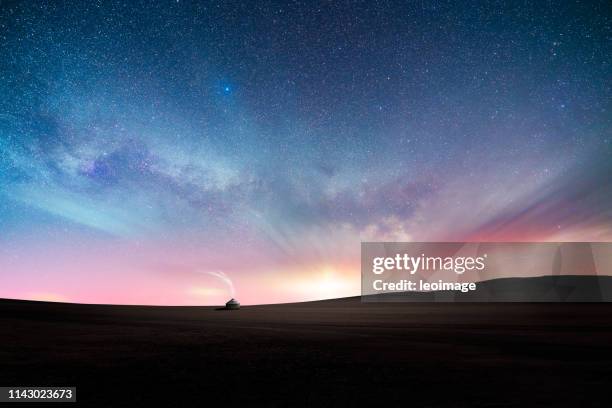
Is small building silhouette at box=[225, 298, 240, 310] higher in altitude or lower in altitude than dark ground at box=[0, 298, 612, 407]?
higher

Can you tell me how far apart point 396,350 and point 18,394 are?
36.6 ft

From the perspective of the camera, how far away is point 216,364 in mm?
11734

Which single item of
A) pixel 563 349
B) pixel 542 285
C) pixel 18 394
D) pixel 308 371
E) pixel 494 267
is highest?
pixel 494 267

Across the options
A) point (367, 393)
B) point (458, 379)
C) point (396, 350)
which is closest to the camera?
point (367, 393)

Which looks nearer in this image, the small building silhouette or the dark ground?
the dark ground

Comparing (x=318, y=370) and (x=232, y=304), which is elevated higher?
(x=232, y=304)

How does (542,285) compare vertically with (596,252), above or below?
below

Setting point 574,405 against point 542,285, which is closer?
point 574,405

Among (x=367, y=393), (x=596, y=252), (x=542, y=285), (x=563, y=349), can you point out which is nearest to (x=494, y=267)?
(x=542, y=285)

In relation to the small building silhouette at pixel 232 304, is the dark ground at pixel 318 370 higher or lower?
lower

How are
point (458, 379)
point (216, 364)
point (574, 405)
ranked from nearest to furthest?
point (574, 405), point (458, 379), point (216, 364)

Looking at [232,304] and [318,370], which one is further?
[232,304]

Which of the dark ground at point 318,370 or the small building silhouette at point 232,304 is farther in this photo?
the small building silhouette at point 232,304

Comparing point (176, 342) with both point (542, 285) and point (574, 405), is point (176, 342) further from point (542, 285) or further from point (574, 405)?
point (542, 285)
